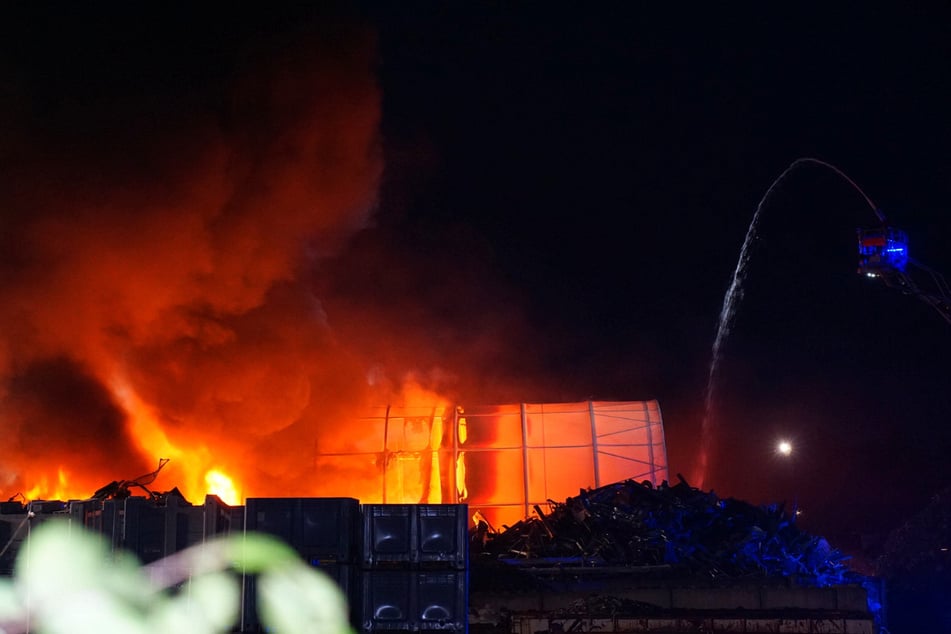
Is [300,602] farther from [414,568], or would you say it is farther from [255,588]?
[414,568]

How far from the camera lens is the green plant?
52.4ft

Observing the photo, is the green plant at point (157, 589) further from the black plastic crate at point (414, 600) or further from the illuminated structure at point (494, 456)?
the illuminated structure at point (494, 456)

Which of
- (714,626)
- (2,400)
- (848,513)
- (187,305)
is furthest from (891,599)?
(2,400)

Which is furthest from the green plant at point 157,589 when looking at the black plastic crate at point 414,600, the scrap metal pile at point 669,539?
the scrap metal pile at point 669,539

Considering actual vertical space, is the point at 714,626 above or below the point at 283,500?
below

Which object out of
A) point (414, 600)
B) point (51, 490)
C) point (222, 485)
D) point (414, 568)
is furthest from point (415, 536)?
point (51, 490)

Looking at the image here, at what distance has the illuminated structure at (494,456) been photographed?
97.2 feet

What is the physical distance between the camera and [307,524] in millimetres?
16250

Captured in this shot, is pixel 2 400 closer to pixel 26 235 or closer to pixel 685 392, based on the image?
pixel 26 235

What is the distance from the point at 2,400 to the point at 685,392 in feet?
83.0

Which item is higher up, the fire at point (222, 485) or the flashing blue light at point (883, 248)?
the flashing blue light at point (883, 248)

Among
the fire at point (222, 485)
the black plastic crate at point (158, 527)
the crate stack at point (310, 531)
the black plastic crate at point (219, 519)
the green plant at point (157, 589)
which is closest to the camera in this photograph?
the green plant at point (157, 589)

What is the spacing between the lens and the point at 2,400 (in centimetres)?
Result: 2775

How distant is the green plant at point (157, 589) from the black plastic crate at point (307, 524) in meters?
0.18
